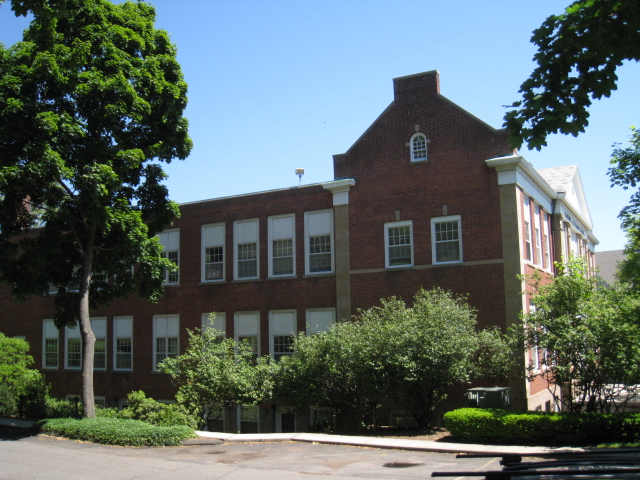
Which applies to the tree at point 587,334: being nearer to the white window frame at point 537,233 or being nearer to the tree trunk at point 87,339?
the white window frame at point 537,233

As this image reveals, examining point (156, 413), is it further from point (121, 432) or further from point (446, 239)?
point (446, 239)

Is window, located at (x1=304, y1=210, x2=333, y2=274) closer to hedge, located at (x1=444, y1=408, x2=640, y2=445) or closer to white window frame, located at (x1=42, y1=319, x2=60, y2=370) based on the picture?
hedge, located at (x1=444, y1=408, x2=640, y2=445)

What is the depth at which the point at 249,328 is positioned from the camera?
27875 millimetres

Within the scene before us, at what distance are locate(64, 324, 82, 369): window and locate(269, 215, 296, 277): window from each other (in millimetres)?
12361

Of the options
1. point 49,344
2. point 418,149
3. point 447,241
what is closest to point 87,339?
point 447,241

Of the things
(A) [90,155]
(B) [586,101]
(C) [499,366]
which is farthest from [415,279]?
(B) [586,101]

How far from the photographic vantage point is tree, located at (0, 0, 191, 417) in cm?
1894

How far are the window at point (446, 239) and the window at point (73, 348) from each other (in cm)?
1978

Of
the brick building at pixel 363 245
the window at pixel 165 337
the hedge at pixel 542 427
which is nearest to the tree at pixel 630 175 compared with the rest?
the brick building at pixel 363 245

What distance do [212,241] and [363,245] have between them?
7.92 m

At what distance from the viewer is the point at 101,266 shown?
21969mm

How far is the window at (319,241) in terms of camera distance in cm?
2636

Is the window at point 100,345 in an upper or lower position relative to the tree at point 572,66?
lower

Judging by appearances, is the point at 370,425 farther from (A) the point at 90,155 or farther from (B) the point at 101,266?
(A) the point at 90,155
